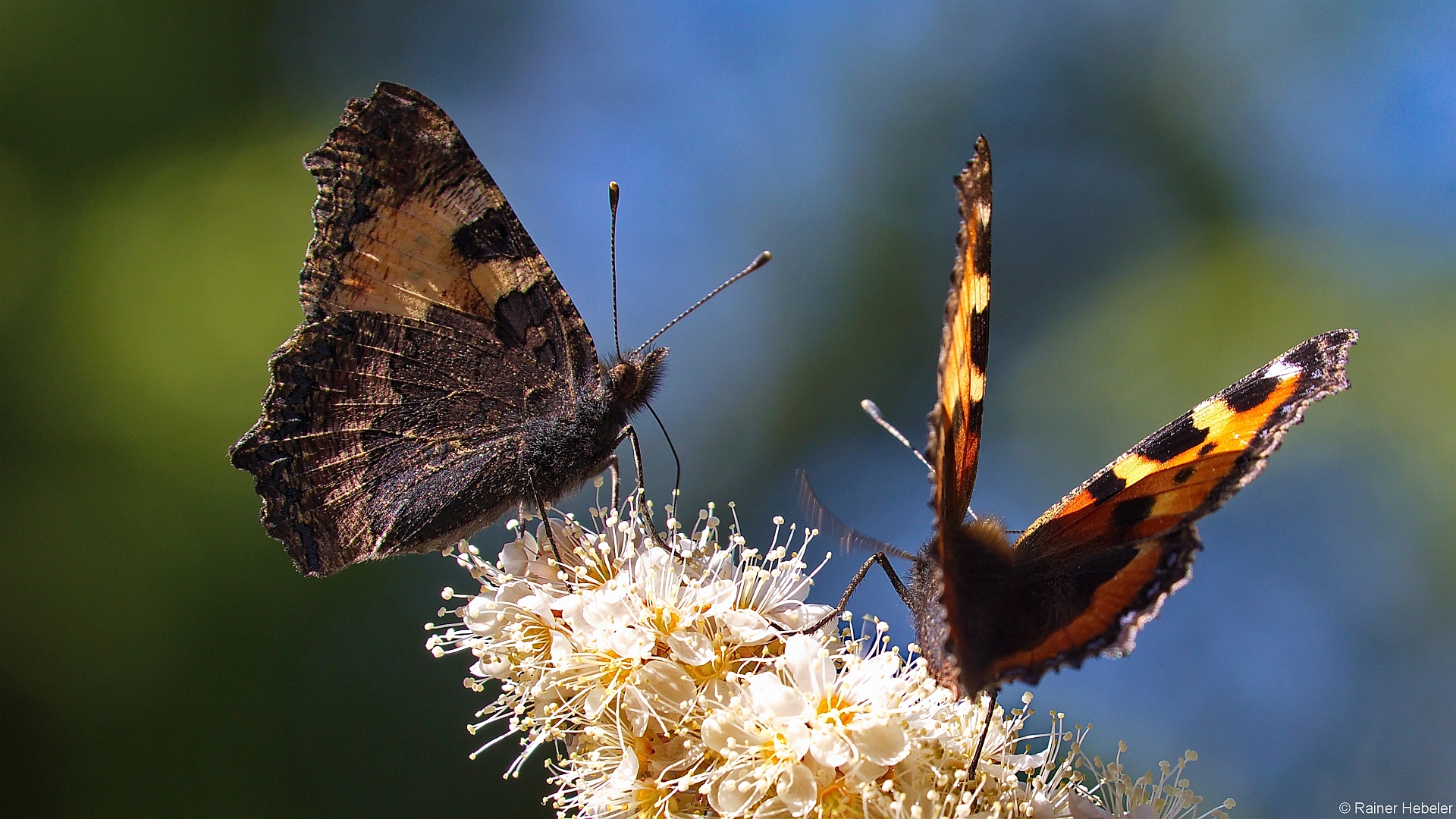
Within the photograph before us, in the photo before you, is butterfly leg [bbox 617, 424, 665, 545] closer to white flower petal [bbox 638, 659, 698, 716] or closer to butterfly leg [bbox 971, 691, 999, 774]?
white flower petal [bbox 638, 659, 698, 716]

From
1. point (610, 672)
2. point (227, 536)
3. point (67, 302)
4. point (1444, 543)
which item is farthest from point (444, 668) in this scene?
point (1444, 543)

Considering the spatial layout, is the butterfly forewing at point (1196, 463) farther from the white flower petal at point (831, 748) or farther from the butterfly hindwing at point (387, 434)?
the butterfly hindwing at point (387, 434)

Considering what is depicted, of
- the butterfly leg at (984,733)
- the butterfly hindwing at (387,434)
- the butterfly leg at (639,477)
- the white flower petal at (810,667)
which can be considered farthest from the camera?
the butterfly hindwing at (387,434)

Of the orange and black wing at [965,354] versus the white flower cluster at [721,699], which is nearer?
the orange and black wing at [965,354]

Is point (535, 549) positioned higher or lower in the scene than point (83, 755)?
higher

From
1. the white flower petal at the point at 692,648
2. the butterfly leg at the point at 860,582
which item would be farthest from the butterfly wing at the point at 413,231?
the butterfly leg at the point at 860,582

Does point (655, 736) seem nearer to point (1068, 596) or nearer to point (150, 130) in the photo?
point (1068, 596)
